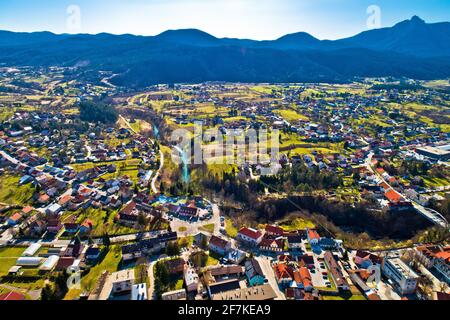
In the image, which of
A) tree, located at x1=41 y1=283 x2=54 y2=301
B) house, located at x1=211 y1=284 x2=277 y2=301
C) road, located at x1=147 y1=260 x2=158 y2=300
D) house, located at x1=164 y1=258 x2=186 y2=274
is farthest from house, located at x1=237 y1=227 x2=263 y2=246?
tree, located at x1=41 y1=283 x2=54 y2=301

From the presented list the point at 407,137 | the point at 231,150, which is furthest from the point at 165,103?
the point at 407,137

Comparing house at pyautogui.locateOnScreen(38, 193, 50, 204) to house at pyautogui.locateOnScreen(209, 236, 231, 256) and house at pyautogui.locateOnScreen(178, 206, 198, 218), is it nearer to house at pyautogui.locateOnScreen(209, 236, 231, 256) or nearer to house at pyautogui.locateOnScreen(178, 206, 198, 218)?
house at pyautogui.locateOnScreen(178, 206, 198, 218)

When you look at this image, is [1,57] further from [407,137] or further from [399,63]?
[399,63]

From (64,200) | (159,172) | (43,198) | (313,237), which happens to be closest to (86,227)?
(64,200)

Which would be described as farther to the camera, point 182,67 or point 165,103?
point 182,67

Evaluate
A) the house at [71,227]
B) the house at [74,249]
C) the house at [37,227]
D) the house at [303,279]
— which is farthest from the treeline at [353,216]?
the house at [37,227]

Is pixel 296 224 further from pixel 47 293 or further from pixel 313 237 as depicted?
pixel 47 293
